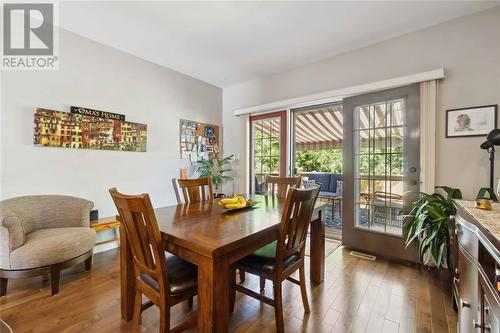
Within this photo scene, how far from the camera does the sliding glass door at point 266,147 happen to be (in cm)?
381

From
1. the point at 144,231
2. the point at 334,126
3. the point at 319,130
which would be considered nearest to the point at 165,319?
the point at 144,231

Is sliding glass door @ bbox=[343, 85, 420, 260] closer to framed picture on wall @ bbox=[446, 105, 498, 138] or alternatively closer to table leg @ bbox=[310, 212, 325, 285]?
framed picture on wall @ bbox=[446, 105, 498, 138]

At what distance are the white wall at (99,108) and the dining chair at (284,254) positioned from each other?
7.60 ft

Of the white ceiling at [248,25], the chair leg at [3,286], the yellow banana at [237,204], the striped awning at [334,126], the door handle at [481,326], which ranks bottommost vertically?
the chair leg at [3,286]

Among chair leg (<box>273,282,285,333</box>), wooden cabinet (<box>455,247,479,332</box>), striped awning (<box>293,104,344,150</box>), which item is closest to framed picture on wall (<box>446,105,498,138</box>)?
wooden cabinet (<box>455,247,479,332</box>)

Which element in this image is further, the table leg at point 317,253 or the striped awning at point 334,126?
the striped awning at point 334,126

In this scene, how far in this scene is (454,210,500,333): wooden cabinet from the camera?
870 millimetres

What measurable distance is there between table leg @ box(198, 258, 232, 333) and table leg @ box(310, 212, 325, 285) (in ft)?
4.26

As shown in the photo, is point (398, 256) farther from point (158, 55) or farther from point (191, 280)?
point (158, 55)

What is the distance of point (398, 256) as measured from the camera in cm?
261

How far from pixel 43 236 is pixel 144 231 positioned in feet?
5.26

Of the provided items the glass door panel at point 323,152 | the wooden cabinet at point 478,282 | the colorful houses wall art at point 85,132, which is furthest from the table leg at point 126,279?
the glass door panel at point 323,152

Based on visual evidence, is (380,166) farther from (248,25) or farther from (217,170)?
(217,170)

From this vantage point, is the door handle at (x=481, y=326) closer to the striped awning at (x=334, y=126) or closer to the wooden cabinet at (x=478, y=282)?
the wooden cabinet at (x=478, y=282)
